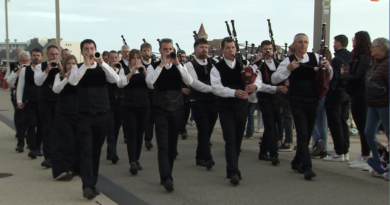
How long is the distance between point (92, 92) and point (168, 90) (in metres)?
1.12

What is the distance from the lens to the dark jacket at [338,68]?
8133mm

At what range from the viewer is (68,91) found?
702cm

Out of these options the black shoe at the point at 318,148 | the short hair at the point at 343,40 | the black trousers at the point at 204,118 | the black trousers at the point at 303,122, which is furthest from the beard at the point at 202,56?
the black shoe at the point at 318,148

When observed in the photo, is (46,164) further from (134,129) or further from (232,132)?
(232,132)

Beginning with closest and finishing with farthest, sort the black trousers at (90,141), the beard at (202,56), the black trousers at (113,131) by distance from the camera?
the black trousers at (90,141) < the beard at (202,56) < the black trousers at (113,131)

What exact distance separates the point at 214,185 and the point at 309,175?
144 cm

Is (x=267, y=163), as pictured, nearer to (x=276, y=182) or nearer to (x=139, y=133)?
(x=276, y=182)

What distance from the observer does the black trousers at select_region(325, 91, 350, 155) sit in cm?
829

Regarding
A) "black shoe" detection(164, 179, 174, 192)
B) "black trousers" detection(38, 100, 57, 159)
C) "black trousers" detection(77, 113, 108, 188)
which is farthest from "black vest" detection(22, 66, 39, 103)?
"black shoe" detection(164, 179, 174, 192)

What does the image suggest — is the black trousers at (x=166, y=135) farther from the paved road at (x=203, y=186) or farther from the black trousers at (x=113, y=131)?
the black trousers at (x=113, y=131)

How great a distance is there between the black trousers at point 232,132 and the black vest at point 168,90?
0.70 m

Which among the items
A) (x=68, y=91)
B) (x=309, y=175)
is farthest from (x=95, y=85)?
(x=309, y=175)

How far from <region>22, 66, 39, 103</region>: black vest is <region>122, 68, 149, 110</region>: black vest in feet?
7.40

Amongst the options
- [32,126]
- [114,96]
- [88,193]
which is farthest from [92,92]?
[32,126]
